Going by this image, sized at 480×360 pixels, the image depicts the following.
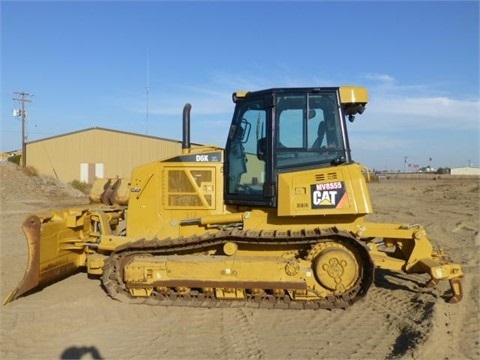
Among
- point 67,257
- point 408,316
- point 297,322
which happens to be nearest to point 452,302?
point 408,316

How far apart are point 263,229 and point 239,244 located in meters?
0.43

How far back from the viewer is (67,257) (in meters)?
8.15

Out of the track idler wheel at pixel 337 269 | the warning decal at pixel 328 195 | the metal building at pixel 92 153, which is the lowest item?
the track idler wheel at pixel 337 269

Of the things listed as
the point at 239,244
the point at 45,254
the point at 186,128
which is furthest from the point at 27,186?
the point at 239,244

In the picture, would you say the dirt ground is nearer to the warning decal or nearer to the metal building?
the warning decal

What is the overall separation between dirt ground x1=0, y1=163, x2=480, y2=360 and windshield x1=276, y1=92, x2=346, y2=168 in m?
2.20

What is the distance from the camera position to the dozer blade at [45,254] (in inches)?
287

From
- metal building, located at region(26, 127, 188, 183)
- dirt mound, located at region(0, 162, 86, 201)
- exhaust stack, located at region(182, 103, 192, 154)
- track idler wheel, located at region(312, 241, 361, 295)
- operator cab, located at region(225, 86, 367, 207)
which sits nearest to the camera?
track idler wheel, located at region(312, 241, 361, 295)

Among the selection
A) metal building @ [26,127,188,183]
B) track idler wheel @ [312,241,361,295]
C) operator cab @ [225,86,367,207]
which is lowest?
→ track idler wheel @ [312,241,361,295]

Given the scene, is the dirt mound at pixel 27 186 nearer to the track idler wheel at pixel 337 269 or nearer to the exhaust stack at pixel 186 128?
the exhaust stack at pixel 186 128

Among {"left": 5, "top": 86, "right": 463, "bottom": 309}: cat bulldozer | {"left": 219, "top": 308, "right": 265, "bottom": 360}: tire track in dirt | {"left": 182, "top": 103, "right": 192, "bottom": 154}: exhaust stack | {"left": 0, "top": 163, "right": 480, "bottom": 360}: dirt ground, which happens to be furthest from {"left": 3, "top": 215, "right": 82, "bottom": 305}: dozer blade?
{"left": 219, "top": 308, "right": 265, "bottom": 360}: tire track in dirt

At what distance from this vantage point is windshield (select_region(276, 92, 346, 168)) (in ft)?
23.5

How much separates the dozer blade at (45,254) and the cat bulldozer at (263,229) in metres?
0.02

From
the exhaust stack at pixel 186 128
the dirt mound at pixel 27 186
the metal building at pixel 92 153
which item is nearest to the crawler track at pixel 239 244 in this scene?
the exhaust stack at pixel 186 128
